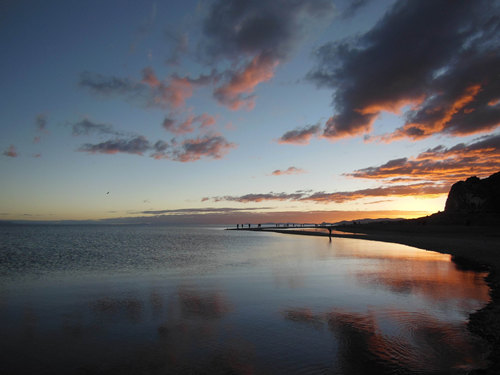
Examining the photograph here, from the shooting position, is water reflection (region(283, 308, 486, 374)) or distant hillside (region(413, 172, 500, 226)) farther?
distant hillside (region(413, 172, 500, 226))

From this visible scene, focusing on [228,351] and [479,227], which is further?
[479,227]

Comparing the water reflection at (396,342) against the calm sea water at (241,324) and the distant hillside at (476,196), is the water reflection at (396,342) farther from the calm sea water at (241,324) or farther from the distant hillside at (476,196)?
the distant hillside at (476,196)

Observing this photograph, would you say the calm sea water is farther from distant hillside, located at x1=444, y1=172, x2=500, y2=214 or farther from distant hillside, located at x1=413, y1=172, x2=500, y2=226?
distant hillside, located at x1=444, y1=172, x2=500, y2=214

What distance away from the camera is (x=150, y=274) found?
24031 mm

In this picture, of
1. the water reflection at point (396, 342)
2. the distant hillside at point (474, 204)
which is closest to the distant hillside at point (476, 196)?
the distant hillside at point (474, 204)

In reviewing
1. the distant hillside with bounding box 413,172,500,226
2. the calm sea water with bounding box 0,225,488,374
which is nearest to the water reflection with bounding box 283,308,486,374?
the calm sea water with bounding box 0,225,488,374

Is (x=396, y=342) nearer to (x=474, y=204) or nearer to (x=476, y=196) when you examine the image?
(x=474, y=204)

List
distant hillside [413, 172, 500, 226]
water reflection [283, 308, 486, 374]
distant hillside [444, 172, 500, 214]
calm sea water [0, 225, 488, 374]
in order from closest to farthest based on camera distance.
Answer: water reflection [283, 308, 486, 374] < calm sea water [0, 225, 488, 374] < distant hillside [413, 172, 500, 226] < distant hillside [444, 172, 500, 214]

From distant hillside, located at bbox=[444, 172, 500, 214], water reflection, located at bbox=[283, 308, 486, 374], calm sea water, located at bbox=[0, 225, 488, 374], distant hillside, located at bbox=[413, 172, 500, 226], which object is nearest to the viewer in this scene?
water reflection, located at bbox=[283, 308, 486, 374]

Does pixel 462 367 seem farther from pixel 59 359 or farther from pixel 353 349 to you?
pixel 59 359

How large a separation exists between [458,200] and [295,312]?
100957mm

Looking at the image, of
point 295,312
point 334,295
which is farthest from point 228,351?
point 334,295

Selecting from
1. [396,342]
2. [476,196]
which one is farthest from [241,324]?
[476,196]

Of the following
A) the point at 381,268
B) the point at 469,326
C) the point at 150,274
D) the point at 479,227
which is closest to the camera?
the point at 469,326
